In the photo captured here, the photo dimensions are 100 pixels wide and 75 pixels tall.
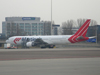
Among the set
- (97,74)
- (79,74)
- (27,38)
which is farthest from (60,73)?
(27,38)

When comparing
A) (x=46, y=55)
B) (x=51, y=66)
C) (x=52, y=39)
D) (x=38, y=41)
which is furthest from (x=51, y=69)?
(x=38, y=41)

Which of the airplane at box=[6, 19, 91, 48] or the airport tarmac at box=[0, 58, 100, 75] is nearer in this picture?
the airport tarmac at box=[0, 58, 100, 75]

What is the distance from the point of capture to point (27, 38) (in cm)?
4616

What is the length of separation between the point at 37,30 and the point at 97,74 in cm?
13353

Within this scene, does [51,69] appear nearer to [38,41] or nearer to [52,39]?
[52,39]

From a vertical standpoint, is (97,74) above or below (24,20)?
below

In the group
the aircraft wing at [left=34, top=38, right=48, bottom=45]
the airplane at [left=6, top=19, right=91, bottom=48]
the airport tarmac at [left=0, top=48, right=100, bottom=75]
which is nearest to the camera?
the airport tarmac at [left=0, top=48, right=100, bottom=75]

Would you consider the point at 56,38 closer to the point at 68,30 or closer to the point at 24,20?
the point at 68,30

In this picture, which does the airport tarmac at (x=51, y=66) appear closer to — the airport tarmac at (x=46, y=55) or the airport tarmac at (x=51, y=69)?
the airport tarmac at (x=51, y=69)

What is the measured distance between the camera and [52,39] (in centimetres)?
4438

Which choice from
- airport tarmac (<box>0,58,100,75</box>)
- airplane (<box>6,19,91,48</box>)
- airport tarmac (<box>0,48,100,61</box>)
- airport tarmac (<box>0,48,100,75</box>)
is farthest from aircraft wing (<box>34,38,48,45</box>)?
airport tarmac (<box>0,58,100,75</box>)

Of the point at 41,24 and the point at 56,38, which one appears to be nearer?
the point at 56,38

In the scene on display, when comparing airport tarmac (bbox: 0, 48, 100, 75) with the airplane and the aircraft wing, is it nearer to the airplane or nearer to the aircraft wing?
the airplane

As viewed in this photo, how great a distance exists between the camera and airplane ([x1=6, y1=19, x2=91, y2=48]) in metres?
42.2
